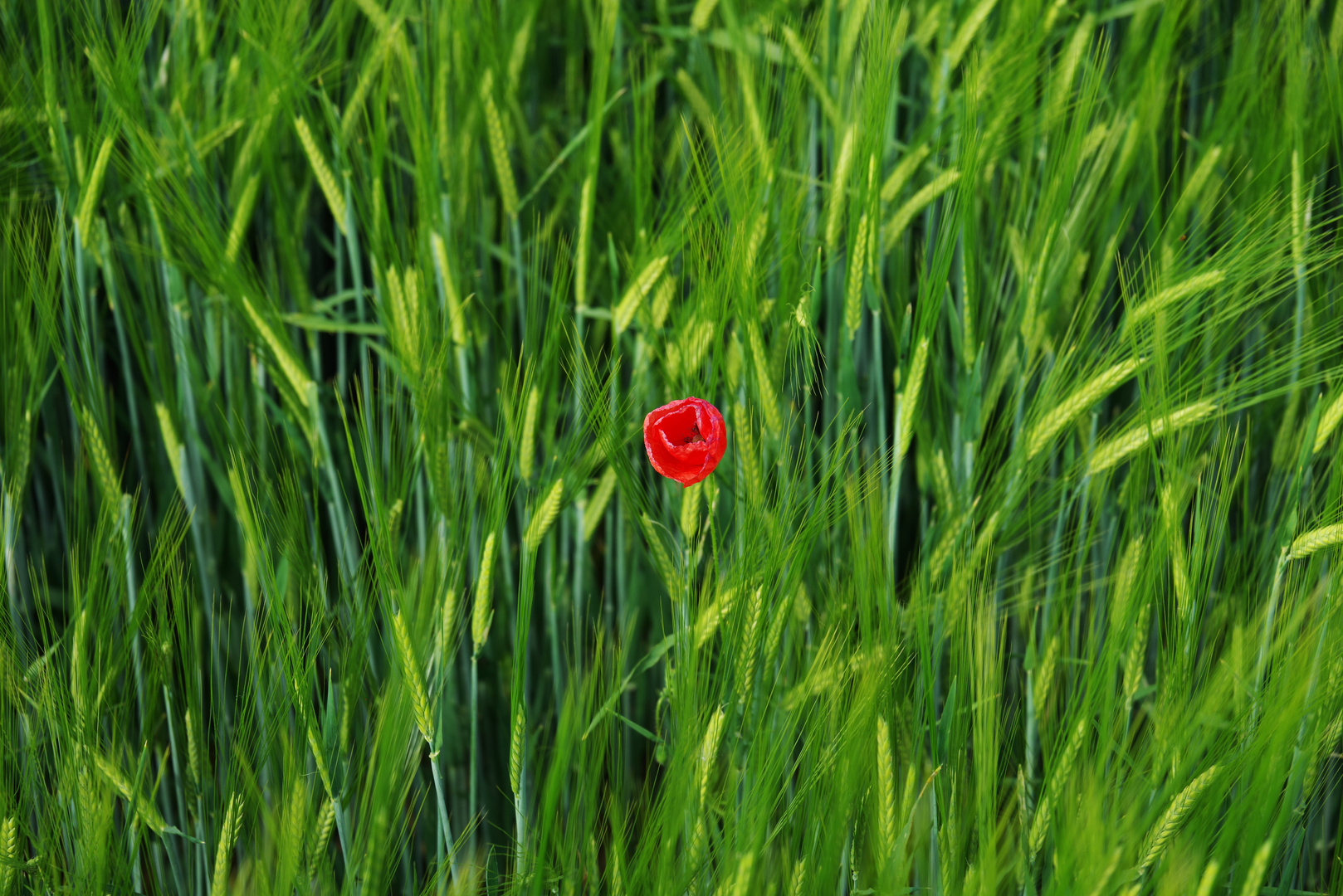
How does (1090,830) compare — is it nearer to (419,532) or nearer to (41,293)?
(419,532)

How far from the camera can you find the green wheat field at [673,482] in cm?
49

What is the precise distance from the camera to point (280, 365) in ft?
2.15

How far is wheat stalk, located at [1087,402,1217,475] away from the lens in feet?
1.84

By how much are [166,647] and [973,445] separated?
0.45 metres

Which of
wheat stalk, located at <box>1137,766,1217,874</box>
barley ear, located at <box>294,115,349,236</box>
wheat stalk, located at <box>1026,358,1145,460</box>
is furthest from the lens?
barley ear, located at <box>294,115,349,236</box>

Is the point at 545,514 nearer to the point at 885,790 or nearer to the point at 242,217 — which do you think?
the point at 885,790

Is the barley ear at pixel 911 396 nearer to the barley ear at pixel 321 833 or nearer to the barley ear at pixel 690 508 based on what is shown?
the barley ear at pixel 690 508

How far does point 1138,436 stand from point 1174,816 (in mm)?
211

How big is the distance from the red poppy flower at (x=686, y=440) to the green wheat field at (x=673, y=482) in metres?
0.02

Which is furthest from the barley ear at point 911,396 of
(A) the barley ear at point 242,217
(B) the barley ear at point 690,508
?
(A) the barley ear at point 242,217

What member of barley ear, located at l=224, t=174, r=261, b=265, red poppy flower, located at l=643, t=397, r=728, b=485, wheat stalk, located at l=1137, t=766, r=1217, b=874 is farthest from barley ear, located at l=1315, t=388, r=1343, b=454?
barley ear, located at l=224, t=174, r=261, b=265

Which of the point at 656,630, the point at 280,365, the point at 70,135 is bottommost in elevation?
the point at 656,630

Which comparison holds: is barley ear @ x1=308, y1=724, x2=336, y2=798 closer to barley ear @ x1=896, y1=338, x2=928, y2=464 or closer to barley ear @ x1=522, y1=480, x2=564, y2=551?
barley ear @ x1=522, y1=480, x2=564, y2=551

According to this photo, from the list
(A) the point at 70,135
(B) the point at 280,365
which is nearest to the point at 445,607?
(B) the point at 280,365
